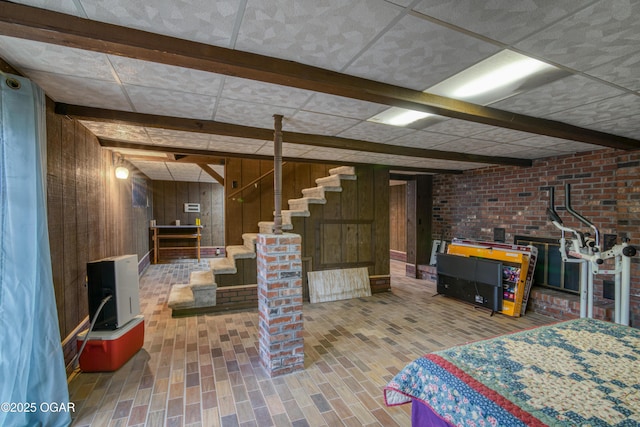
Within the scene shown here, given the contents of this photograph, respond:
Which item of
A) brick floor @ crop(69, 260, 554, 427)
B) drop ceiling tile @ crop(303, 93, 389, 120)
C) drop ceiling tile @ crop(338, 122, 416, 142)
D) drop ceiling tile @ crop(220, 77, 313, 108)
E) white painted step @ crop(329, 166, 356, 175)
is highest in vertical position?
drop ceiling tile @ crop(220, 77, 313, 108)

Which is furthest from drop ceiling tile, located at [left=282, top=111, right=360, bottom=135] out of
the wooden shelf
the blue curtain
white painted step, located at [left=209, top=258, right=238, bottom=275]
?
the wooden shelf

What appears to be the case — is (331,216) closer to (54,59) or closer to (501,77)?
(501,77)

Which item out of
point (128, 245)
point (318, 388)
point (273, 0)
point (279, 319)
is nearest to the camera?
point (273, 0)

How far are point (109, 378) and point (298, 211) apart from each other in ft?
9.72

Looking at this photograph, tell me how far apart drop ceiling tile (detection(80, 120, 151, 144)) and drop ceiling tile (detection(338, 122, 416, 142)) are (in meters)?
2.15

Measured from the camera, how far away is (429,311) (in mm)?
4109

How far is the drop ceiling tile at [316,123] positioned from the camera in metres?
2.58

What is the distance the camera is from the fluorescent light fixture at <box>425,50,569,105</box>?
1634 millimetres

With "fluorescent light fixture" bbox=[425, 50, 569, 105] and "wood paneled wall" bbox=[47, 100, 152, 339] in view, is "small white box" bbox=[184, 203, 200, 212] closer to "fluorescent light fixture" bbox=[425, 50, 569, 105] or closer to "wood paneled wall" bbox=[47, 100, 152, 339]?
"wood paneled wall" bbox=[47, 100, 152, 339]

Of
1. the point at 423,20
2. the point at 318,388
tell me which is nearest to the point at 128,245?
the point at 318,388

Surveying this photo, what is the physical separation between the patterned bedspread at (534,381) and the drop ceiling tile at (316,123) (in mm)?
2038

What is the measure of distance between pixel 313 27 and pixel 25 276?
83.8 inches

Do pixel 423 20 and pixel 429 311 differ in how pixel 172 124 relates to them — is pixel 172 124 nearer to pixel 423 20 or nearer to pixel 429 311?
pixel 423 20

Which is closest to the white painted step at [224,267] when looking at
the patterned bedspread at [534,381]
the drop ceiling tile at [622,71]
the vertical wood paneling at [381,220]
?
the vertical wood paneling at [381,220]
